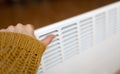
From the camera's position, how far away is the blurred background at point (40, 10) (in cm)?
217

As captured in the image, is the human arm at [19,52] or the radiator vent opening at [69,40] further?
the radiator vent opening at [69,40]

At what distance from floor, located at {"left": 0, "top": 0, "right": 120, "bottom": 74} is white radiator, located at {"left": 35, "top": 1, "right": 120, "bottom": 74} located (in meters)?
0.98

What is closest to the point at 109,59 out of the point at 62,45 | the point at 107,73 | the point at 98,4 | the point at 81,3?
the point at 107,73

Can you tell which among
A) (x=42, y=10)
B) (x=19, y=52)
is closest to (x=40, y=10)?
(x=42, y=10)

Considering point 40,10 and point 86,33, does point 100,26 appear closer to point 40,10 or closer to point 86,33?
point 86,33

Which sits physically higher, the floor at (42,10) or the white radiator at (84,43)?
the floor at (42,10)

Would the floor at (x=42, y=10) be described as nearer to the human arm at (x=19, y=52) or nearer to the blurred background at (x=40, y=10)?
the blurred background at (x=40, y=10)

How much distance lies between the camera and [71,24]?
36.4 inches

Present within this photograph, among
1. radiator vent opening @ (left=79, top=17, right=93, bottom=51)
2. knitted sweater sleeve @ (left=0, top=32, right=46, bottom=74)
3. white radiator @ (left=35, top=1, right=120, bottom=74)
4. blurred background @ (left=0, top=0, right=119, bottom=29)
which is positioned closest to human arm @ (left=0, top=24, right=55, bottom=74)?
knitted sweater sleeve @ (left=0, top=32, right=46, bottom=74)

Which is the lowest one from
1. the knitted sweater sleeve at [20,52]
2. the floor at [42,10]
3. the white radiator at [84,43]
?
the knitted sweater sleeve at [20,52]

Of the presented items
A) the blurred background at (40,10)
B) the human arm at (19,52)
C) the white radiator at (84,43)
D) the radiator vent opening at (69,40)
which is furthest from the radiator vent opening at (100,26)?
the blurred background at (40,10)

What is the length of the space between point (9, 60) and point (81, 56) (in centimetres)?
57

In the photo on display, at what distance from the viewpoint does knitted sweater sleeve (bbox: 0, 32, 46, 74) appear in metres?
0.52

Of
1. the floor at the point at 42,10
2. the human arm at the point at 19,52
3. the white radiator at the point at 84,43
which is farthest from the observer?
the floor at the point at 42,10
